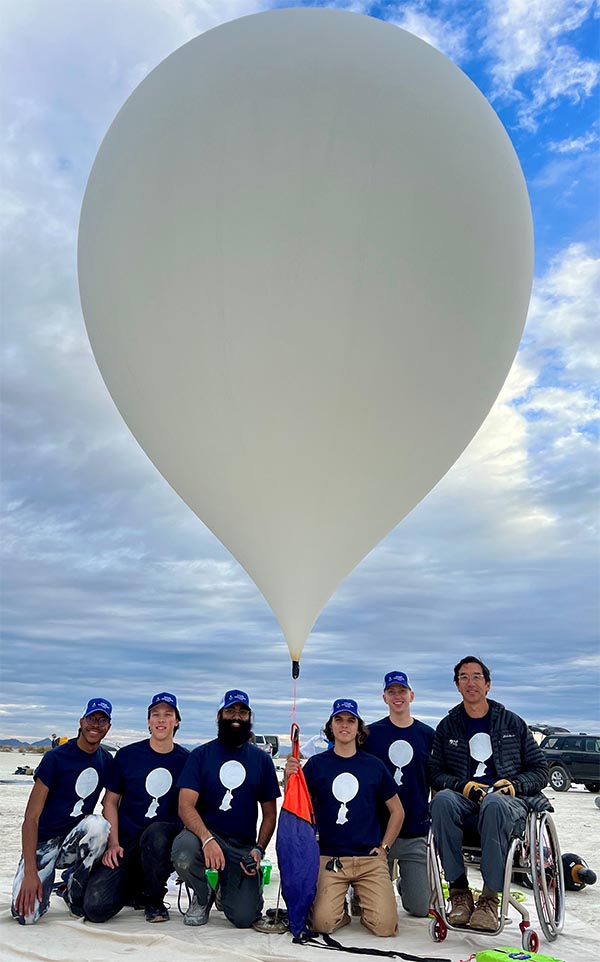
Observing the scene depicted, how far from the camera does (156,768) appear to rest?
4.59 m

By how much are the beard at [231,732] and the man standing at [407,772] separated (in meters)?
0.79

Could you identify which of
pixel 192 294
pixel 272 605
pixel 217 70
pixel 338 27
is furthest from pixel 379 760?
pixel 338 27

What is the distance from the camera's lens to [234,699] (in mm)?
4625

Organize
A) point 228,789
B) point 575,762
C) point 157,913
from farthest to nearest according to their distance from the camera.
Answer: point 575,762, point 228,789, point 157,913

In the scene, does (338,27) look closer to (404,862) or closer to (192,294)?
(192,294)

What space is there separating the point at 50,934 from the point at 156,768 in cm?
95

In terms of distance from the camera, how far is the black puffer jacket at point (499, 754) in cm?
434

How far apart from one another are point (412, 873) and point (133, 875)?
1601 millimetres

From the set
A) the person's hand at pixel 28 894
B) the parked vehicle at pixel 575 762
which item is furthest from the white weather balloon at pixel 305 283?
the parked vehicle at pixel 575 762

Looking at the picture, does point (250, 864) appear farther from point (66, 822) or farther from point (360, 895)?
point (66, 822)

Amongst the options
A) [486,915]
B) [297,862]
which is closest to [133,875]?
[297,862]

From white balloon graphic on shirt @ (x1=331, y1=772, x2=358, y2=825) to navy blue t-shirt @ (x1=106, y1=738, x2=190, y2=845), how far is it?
917 millimetres

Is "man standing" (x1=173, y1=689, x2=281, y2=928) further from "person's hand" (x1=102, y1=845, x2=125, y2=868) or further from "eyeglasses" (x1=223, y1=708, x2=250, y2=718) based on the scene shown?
"person's hand" (x1=102, y1=845, x2=125, y2=868)

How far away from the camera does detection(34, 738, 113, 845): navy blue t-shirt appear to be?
176 inches
